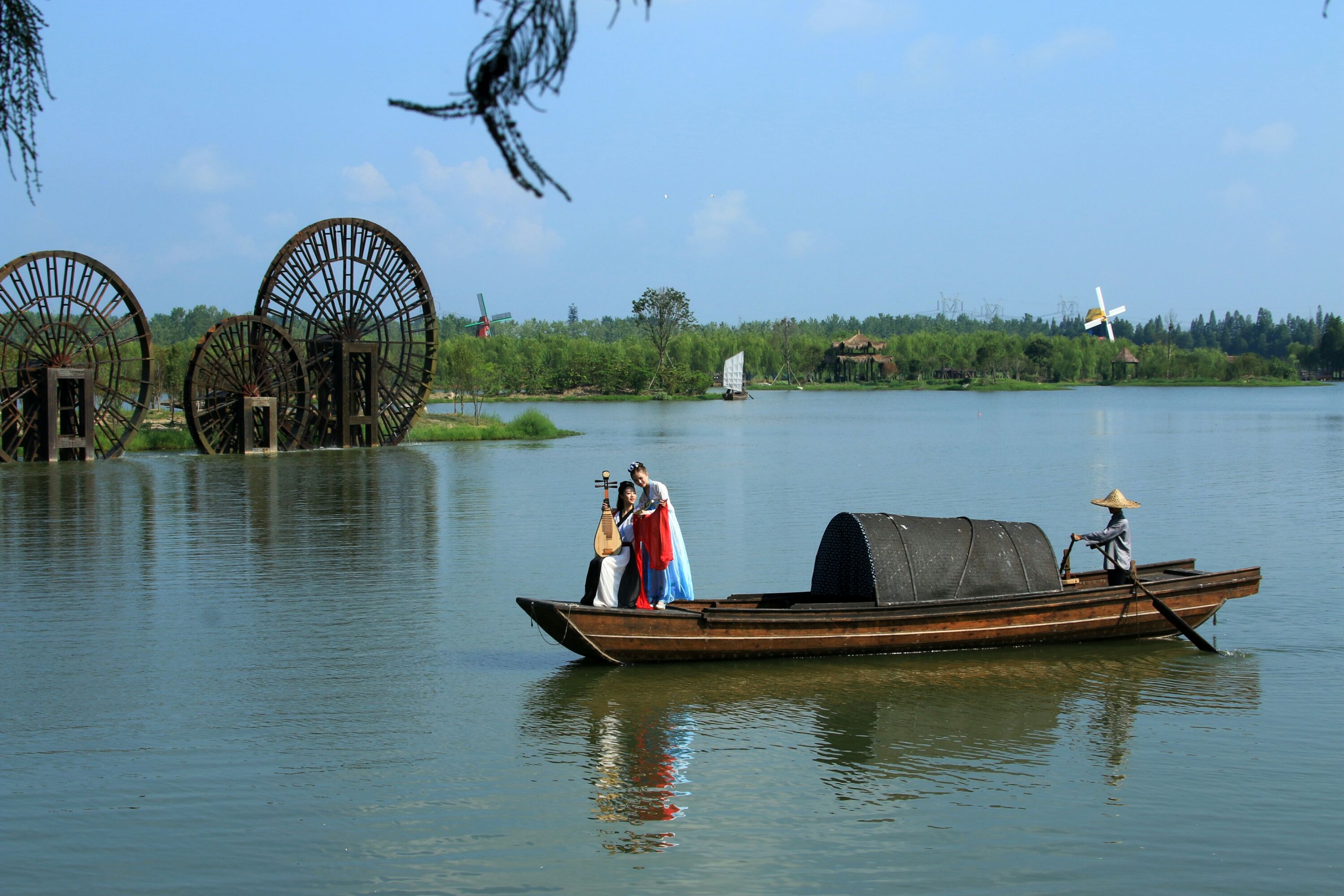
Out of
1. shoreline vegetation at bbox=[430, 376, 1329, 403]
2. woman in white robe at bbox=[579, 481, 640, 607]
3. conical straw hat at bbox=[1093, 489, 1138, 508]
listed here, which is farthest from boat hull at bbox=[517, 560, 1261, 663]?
shoreline vegetation at bbox=[430, 376, 1329, 403]

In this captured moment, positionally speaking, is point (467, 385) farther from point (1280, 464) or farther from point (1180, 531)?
point (1180, 531)

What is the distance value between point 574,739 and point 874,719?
10.2 feet

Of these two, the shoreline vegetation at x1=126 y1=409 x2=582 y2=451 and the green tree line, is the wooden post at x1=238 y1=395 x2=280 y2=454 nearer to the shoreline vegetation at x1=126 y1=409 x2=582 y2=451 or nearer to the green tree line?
the shoreline vegetation at x1=126 y1=409 x2=582 y2=451

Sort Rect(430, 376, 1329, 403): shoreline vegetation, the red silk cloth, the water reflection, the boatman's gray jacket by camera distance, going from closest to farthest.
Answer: the red silk cloth, the boatman's gray jacket, the water reflection, Rect(430, 376, 1329, 403): shoreline vegetation

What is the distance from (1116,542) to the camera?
613 inches

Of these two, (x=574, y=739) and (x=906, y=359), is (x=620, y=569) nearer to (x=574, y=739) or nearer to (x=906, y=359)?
(x=574, y=739)

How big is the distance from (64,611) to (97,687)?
482cm

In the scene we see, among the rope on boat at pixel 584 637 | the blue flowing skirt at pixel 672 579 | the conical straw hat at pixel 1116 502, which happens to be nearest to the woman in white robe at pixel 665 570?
the blue flowing skirt at pixel 672 579

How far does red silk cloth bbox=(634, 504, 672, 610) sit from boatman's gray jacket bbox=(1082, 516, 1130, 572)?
5.40m

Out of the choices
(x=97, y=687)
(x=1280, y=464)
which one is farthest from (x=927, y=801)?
(x=1280, y=464)

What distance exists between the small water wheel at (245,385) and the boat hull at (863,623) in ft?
108

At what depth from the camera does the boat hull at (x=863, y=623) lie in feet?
45.5

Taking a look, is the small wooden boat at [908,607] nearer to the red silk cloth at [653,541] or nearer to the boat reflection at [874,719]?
the boat reflection at [874,719]

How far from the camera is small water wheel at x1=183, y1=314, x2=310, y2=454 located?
43969 millimetres
